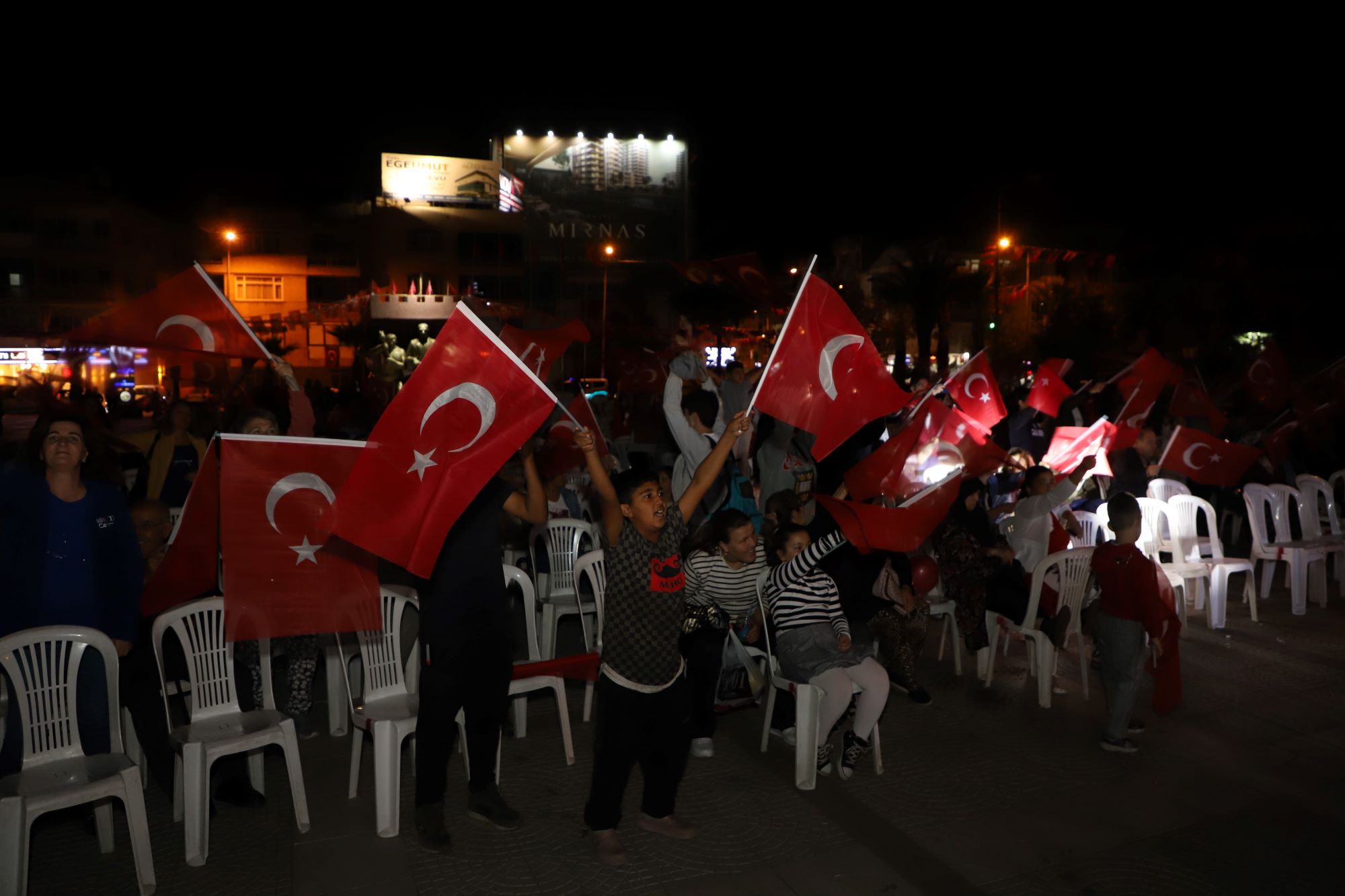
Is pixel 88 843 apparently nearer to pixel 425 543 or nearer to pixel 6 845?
pixel 6 845

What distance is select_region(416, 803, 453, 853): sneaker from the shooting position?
4297 mm

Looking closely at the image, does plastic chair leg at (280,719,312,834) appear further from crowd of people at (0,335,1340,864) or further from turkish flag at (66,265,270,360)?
turkish flag at (66,265,270,360)

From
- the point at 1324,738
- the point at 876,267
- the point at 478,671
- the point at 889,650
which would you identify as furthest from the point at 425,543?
the point at 876,267

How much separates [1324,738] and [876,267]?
199ft

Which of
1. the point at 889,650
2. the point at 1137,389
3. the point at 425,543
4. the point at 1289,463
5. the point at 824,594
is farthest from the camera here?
the point at 1289,463

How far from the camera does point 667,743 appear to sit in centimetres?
427

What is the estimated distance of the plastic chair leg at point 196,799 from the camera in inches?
164

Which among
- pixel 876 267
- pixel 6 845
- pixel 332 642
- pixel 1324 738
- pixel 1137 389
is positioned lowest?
pixel 1324 738

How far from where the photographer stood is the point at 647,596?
13.5ft

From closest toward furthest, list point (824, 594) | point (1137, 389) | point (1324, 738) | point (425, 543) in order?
point (425, 543) < point (824, 594) < point (1324, 738) < point (1137, 389)

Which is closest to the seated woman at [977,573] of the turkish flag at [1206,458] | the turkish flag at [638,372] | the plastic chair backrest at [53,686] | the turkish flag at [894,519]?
the turkish flag at [894,519]

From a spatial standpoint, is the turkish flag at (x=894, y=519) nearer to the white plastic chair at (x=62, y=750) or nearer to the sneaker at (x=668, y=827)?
the sneaker at (x=668, y=827)

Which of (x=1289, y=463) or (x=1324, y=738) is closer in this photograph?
(x=1324, y=738)

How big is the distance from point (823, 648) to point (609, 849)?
1636 millimetres
